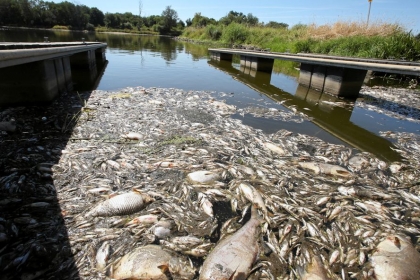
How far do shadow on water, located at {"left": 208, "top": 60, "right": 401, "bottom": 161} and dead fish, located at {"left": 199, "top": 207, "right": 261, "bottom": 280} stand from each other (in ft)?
13.1

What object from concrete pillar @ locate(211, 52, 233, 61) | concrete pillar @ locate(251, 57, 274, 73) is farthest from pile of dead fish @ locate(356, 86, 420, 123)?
concrete pillar @ locate(211, 52, 233, 61)

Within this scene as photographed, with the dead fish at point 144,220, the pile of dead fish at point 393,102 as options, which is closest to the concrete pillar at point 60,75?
the dead fish at point 144,220

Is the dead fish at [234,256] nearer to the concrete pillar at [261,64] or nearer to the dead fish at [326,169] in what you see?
the dead fish at [326,169]

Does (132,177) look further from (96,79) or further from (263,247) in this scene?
(96,79)

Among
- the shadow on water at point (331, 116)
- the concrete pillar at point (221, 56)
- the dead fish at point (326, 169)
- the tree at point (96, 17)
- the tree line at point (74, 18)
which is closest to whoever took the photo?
the dead fish at point (326, 169)

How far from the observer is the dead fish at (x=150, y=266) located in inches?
81.8

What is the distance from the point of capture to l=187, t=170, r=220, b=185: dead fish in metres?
3.55

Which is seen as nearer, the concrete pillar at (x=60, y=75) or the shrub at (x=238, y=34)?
the concrete pillar at (x=60, y=75)

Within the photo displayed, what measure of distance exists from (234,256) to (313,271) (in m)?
0.80

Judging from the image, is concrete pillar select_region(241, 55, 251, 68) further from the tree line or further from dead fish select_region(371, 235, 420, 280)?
the tree line

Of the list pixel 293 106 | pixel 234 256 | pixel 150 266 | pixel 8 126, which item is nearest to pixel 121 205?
pixel 150 266

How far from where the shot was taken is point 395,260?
231 cm

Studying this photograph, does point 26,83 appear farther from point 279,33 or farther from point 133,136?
point 279,33

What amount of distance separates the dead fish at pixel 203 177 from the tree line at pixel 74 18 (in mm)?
73530
